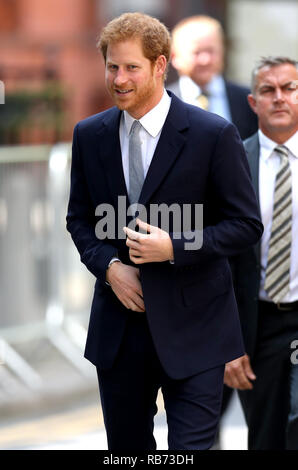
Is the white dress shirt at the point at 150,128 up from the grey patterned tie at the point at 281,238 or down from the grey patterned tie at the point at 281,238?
up

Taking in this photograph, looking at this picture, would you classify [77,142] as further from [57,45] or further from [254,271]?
[57,45]

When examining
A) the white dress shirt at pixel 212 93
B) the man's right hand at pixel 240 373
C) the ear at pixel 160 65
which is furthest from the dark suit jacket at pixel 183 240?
the white dress shirt at pixel 212 93

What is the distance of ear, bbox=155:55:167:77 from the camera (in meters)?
3.82

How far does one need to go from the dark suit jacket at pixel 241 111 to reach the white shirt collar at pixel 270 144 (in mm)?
595

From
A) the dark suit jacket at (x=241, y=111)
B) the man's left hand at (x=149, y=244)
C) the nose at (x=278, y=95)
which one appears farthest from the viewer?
the dark suit jacket at (x=241, y=111)

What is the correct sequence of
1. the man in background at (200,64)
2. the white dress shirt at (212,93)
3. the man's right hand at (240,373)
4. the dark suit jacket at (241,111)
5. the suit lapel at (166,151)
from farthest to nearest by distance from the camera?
the man in background at (200,64), the white dress shirt at (212,93), the dark suit jacket at (241,111), the man's right hand at (240,373), the suit lapel at (166,151)

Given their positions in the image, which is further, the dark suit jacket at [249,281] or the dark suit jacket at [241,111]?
the dark suit jacket at [241,111]

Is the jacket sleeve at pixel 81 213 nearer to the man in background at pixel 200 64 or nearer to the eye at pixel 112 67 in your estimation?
the eye at pixel 112 67

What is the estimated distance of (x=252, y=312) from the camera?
15.6ft

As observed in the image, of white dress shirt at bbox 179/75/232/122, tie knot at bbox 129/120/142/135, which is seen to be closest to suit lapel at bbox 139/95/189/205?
tie knot at bbox 129/120/142/135

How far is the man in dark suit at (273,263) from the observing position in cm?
467

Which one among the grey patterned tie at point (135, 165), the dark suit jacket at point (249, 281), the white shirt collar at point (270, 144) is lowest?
the dark suit jacket at point (249, 281)

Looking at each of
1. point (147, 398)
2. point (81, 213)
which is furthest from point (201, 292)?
point (81, 213)

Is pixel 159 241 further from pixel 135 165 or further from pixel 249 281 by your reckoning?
pixel 249 281
